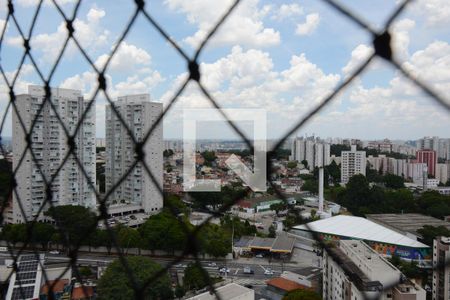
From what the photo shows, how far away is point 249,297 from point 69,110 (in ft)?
15.6

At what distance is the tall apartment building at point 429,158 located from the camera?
11.7 meters

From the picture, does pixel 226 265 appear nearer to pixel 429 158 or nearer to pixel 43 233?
pixel 43 233

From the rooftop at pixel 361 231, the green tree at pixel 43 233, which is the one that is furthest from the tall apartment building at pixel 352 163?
the green tree at pixel 43 233

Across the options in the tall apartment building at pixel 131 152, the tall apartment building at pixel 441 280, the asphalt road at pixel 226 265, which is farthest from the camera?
the tall apartment building at pixel 131 152

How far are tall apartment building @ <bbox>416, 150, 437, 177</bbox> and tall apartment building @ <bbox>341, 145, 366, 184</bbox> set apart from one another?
1556 mm

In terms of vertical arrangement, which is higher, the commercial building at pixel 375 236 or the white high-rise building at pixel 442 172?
the white high-rise building at pixel 442 172

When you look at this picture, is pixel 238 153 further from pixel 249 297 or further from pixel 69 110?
pixel 69 110

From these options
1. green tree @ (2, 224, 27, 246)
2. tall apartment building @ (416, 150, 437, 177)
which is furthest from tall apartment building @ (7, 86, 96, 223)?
tall apartment building @ (416, 150, 437, 177)

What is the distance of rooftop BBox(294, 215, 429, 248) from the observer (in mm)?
6187

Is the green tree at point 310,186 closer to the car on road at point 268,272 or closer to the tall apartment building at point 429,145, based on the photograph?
the tall apartment building at point 429,145

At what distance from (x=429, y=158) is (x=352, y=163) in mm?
2172

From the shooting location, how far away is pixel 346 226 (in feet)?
23.1

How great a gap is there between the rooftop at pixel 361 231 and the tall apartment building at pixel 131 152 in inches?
109

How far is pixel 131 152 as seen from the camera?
22.5 feet
